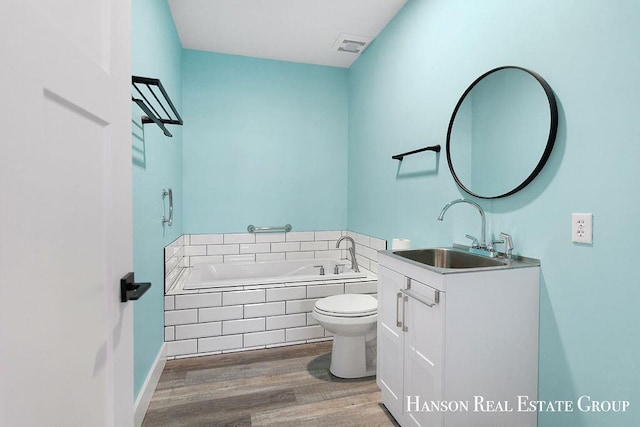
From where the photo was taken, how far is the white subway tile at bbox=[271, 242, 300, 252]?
11.3ft

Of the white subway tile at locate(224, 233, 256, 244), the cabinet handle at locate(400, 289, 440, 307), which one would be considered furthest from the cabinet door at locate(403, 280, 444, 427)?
the white subway tile at locate(224, 233, 256, 244)

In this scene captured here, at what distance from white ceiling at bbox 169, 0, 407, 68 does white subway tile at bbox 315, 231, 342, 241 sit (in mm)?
1843

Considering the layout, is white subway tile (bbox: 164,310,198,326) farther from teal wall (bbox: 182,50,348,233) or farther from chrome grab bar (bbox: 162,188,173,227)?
teal wall (bbox: 182,50,348,233)

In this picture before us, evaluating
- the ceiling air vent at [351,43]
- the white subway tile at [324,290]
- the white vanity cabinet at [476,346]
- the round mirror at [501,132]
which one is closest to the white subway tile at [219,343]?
the white subway tile at [324,290]

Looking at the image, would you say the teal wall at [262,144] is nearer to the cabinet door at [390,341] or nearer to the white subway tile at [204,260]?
the white subway tile at [204,260]

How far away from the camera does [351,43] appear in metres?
3.03

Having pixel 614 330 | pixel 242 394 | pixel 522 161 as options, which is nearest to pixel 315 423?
pixel 242 394

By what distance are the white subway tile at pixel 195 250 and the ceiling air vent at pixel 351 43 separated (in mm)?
2353

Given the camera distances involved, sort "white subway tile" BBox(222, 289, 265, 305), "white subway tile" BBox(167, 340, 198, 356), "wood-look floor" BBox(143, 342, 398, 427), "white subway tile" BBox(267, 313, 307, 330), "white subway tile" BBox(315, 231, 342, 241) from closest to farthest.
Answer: "wood-look floor" BBox(143, 342, 398, 427) < "white subway tile" BBox(167, 340, 198, 356) < "white subway tile" BBox(222, 289, 265, 305) < "white subway tile" BBox(267, 313, 307, 330) < "white subway tile" BBox(315, 231, 342, 241)

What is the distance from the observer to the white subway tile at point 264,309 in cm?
257

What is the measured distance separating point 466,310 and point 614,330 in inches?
18.5

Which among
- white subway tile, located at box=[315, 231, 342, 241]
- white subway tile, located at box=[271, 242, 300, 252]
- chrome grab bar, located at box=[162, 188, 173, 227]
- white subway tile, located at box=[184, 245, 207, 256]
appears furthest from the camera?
white subway tile, located at box=[315, 231, 342, 241]

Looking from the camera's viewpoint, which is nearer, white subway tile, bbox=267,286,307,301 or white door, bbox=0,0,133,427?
white door, bbox=0,0,133,427

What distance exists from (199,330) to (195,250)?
98cm
